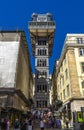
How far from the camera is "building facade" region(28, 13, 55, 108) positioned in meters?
76.8

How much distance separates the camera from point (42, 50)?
3578 inches

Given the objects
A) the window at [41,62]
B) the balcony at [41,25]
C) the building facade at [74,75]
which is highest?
the balcony at [41,25]

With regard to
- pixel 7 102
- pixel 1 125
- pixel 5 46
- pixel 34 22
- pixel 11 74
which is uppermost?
pixel 34 22

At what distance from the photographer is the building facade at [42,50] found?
76.8 meters

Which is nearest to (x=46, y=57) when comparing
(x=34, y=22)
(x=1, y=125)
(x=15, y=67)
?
(x=34, y=22)

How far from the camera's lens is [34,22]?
9281 cm

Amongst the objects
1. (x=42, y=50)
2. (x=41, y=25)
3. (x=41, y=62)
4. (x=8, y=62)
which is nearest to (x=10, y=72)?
(x=8, y=62)

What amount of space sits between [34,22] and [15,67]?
61760mm

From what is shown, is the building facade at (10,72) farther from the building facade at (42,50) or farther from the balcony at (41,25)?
the balcony at (41,25)

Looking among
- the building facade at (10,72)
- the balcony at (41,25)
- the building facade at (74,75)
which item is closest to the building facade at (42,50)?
the balcony at (41,25)

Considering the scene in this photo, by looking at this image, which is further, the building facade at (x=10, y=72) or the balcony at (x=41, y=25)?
the balcony at (x=41, y=25)

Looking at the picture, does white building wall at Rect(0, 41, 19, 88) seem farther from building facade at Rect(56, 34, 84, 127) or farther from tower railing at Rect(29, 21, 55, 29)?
tower railing at Rect(29, 21, 55, 29)

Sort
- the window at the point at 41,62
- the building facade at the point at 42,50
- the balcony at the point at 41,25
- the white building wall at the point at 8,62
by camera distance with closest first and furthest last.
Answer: the white building wall at the point at 8,62 < the building facade at the point at 42,50 < the window at the point at 41,62 < the balcony at the point at 41,25

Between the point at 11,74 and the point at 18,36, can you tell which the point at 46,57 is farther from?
the point at 11,74
